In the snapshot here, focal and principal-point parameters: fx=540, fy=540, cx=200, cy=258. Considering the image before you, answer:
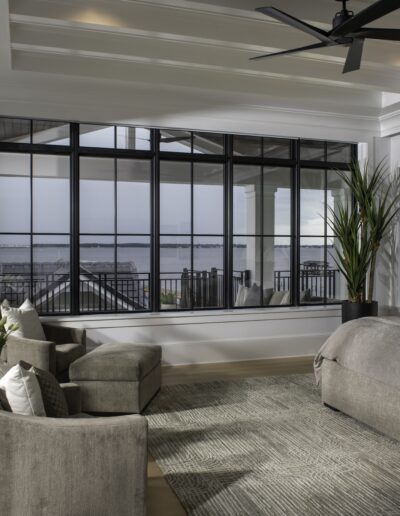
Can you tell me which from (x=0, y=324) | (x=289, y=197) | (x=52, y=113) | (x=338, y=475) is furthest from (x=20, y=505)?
(x=289, y=197)

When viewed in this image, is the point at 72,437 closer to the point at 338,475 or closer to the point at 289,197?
the point at 338,475

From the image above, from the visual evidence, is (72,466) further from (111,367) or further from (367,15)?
(367,15)

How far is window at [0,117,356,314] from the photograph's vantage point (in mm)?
5484

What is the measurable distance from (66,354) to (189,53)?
9.29 feet

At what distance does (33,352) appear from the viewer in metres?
→ 4.12

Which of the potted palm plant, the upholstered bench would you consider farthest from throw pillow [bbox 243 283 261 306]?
the upholstered bench

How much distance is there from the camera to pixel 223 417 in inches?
159

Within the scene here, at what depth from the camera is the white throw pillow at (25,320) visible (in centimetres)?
448

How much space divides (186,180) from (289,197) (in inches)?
51.0

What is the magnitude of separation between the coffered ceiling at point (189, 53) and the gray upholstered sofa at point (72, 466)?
8.20 ft

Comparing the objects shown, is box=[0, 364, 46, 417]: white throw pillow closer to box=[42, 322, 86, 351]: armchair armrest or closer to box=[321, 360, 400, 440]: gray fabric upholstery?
box=[321, 360, 400, 440]: gray fabric upholstery

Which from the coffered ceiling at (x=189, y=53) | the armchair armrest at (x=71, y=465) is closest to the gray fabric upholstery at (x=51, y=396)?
the armchair armrest at (x=71, y=465)

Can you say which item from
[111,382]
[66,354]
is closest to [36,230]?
[66,354]

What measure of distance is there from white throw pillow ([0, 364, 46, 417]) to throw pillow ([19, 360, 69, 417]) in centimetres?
14
